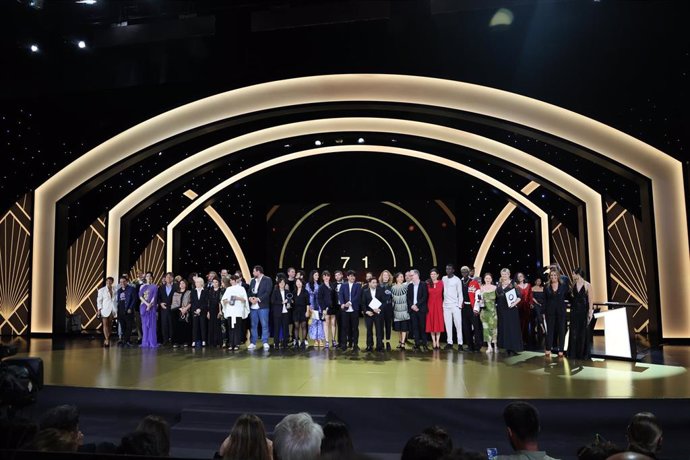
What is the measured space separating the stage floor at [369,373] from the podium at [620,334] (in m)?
0.26

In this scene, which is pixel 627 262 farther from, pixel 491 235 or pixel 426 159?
pixel 426 159

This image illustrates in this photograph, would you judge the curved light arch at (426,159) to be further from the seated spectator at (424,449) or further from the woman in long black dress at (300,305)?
the seated spectator at (424,449)

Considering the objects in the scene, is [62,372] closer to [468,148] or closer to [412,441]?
[412,441]

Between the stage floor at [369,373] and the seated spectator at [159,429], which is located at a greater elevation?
the seated spectator at [159,429]

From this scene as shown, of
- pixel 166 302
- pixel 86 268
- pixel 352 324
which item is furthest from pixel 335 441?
pixel 86 268

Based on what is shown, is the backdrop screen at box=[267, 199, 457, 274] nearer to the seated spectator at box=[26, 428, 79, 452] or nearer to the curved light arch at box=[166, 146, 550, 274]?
the curved light arch at box=[166, 146, 550, 274]

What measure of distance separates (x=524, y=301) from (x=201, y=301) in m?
6.55

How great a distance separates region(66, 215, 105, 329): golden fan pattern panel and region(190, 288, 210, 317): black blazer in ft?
16.4

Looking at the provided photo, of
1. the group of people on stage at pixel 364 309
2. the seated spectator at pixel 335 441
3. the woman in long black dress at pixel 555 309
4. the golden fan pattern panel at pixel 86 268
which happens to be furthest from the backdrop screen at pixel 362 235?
the seated spectator at pixel 335 441

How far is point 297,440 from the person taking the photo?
2898 millimetres

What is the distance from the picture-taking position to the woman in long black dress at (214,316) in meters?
10.3

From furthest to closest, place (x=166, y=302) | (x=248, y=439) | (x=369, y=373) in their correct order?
(x=166, y=302)
(x=369, y=373)
(x=248, y=439)

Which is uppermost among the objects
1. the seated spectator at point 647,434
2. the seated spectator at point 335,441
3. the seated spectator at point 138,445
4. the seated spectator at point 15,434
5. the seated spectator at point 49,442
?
the seated spectator at point 15,434

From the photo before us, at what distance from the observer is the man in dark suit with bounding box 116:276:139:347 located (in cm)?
1075
